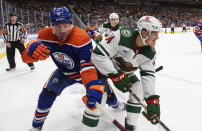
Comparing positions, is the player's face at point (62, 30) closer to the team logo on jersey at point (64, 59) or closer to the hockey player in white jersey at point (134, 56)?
the team logo on jersey at point (64, 59)

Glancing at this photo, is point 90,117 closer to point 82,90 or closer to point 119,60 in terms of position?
point 119,60

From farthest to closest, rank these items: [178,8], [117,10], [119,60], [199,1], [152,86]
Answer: [199,1]
[178,8]
[117,10]
[119,60]
[152,86]

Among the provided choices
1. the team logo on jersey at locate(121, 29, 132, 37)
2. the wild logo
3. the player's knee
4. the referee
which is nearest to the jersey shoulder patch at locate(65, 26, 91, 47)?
the team logo on jersey at locate(121, 29, 132, 37)

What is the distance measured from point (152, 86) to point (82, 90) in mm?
1721

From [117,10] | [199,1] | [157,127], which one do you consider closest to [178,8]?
[199,1]

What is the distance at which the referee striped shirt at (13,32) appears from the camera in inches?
192

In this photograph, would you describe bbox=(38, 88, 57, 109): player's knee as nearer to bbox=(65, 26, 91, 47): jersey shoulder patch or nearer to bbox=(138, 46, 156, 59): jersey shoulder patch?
bbox=(65, 26, 91, 47): jersey shoulder patch

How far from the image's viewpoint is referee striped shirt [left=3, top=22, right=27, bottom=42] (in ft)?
16.0

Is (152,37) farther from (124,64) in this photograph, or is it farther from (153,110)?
(153,110)

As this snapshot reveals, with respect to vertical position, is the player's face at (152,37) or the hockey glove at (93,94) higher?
the player's face at (152,37)

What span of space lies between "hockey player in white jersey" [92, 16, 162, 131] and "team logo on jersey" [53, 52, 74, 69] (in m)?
0.20

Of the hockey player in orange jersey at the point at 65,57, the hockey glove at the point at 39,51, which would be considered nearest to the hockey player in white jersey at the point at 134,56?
the hockey player in orange jersey at the point at 65,57

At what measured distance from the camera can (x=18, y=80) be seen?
4102 millimetres

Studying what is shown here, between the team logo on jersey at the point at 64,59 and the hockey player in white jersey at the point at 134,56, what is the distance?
195mm
